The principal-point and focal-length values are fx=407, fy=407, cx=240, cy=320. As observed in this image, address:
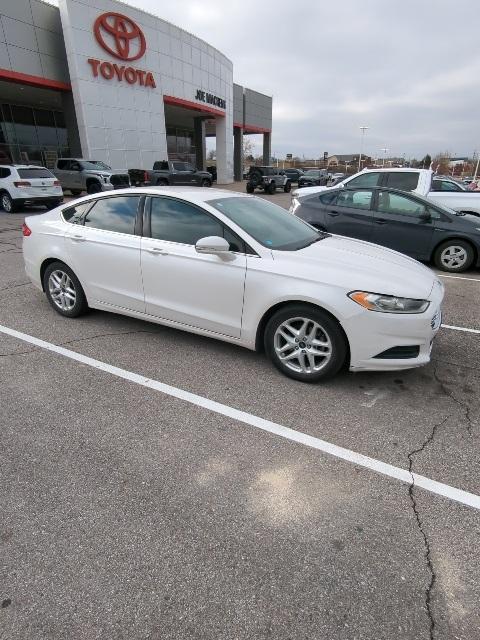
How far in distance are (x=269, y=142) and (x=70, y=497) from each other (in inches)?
1993

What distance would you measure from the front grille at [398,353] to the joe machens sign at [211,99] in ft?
101

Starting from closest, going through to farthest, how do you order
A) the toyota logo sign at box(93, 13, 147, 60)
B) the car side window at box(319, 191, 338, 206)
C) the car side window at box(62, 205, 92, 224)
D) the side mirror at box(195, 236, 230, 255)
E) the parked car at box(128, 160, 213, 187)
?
the side mirror at box(195, 236, 230, 255) < the car side window at box(62, 205, 92, 224) < the car side window at box(319, 191, 338, 206) < the toyota logo sign at box(93, 13, 147, 60) < the parked car at box(128, 160, 213, 187)

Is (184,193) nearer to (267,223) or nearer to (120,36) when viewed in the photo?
(267,223)

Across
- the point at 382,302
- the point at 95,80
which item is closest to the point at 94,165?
the point at 95,80

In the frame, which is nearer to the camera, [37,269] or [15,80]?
[37,269]

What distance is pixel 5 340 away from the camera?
171 inches

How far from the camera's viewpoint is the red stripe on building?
19047 mm

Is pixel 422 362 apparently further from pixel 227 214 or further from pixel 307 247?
pixel 227 214

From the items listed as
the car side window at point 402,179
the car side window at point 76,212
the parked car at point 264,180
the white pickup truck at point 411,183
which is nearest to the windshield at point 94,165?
the parked car at point 264,180

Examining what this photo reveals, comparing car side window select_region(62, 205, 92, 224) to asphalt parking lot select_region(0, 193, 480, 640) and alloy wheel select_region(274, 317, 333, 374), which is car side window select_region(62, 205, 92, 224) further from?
alloy wheel select_region(274, 317, 333, 374)

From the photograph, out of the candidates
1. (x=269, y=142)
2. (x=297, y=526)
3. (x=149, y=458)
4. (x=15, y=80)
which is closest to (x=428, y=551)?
(x=297, y=526)

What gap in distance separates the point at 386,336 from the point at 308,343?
62cm

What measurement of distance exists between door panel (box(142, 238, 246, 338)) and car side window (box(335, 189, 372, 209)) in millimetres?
5058

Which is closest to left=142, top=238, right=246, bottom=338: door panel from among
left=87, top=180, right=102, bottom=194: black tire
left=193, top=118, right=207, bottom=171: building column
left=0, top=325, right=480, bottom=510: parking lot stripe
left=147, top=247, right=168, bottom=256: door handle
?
left=147, top=247, right=168, bottom=256: door handle
